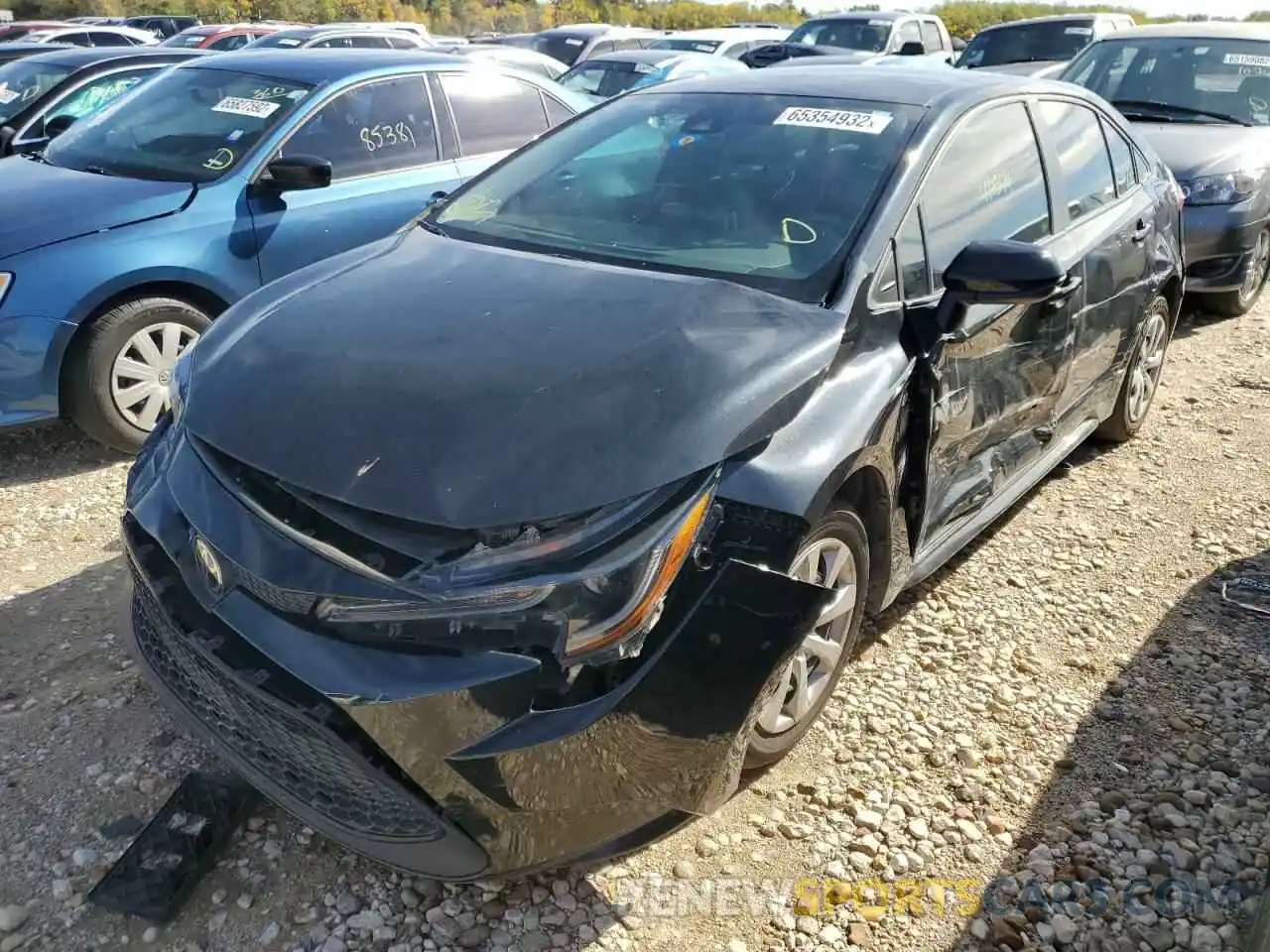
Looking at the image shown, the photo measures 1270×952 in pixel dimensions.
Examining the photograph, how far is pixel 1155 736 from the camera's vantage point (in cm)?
291

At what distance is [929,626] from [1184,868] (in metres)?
1.09

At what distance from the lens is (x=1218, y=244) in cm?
635

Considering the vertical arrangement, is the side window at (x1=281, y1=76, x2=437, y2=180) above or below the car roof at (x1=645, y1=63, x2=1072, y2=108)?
below

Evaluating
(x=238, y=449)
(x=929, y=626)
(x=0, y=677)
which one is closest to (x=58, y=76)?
(x=0, y=677)

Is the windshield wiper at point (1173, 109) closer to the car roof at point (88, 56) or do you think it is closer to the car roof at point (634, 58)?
the car roof at point (634, 58)

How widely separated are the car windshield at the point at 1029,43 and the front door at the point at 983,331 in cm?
933

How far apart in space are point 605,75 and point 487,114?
666 cm

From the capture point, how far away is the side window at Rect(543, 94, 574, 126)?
237 inches

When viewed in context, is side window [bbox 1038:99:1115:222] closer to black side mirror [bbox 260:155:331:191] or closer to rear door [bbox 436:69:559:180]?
rear door [bbox 436:69:559:180]

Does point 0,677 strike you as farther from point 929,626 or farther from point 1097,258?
point 1097,258

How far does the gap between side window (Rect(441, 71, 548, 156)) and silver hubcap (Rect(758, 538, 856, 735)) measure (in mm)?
3748

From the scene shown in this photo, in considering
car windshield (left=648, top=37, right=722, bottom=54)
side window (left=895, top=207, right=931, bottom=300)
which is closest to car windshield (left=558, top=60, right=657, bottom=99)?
car windshield (left=648, top=37, right=722, bottom=54)

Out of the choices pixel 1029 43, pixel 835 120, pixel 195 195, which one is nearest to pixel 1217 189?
pixel 835 120

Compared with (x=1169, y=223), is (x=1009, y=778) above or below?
below
